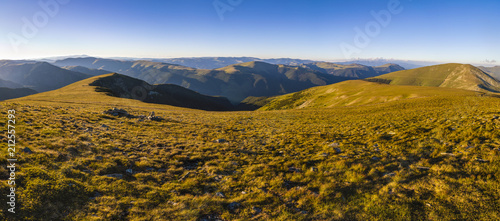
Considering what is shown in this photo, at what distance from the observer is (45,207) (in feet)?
22.8

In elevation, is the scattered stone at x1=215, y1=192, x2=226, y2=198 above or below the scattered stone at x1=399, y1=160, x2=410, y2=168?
below

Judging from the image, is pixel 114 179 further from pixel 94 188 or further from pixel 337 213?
pixel 337 213

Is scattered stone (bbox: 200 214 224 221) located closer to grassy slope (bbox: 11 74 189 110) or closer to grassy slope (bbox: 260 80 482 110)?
grassy slope (bbox: 11 74 189 110)

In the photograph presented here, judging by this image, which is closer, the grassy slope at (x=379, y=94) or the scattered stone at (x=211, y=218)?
the scattered stone at (x=211, y=218)

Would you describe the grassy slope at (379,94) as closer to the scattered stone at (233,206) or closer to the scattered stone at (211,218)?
the scattered stone at (233,206)

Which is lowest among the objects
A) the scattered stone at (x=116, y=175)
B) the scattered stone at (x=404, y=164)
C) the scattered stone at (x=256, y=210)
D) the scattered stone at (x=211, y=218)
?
the scattered stone at (x=211, y=218)

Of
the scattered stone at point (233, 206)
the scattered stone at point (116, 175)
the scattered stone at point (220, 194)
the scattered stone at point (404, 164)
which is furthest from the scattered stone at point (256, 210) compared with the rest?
the scattered stone at point (404, 164)

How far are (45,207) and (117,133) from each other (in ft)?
42.9

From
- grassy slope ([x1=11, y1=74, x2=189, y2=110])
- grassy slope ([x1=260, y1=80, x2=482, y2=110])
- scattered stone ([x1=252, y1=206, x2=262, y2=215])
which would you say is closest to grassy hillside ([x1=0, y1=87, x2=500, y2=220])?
scattered stone ([x1=252, y1=206, x2=262, y2=215])

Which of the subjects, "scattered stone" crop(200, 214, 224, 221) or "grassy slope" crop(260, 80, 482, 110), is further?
"grassy slope" crop(260, 80, 482, 110)

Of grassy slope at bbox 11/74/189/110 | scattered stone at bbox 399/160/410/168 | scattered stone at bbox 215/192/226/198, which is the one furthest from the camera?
grassy slope at bbox 11/74/189/110

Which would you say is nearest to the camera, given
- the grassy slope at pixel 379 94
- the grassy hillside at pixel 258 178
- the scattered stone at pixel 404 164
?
the grassy hillside at pixel 258 178

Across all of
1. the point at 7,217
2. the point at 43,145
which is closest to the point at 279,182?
the point at 7,217

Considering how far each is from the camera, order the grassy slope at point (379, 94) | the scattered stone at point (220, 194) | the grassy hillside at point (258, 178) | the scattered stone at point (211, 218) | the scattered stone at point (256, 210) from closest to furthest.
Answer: the grassy hillside at point (258, 178) < the scattered stone at point (211, 218) < the scattered stone at point (256, 210) < the scattered stone at point (220, 194) < the grassy slope at point (379, 94)
